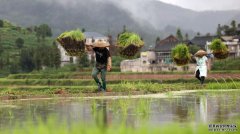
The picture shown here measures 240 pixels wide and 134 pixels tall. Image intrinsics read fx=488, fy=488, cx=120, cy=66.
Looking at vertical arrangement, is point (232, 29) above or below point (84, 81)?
above

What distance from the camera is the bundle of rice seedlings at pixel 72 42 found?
28.0 m

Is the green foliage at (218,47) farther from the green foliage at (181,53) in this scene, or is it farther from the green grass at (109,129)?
the green grass at (109,129)

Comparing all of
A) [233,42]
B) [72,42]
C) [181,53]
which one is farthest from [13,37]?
[72,42]

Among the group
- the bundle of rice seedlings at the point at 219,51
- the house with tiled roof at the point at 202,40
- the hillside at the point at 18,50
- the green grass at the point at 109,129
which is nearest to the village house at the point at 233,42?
the house with tiled roof at the point at 202,40

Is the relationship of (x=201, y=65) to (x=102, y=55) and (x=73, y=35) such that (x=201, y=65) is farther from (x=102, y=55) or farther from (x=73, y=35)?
(x=73, y=35)

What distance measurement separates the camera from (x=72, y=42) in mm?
28469

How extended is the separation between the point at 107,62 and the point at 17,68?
265 ft

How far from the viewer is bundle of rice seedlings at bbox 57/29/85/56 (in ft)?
91.8

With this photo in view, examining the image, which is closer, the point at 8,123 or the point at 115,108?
the point at 8,123

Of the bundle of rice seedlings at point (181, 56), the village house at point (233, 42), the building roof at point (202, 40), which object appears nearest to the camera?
the bundle of rice seedlings at point (181, 56)

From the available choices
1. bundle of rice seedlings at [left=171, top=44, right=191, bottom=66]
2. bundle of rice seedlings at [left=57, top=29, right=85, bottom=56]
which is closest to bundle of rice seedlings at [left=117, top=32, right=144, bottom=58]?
bundle of rice seedlings at [left=57, top=29, right=85, bottom=56]

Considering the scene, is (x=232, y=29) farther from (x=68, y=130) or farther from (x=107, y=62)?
(x=68, y=130)

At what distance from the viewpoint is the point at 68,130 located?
556cm

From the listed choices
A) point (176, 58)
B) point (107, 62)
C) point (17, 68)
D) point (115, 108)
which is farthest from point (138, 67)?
point (115, 108)
